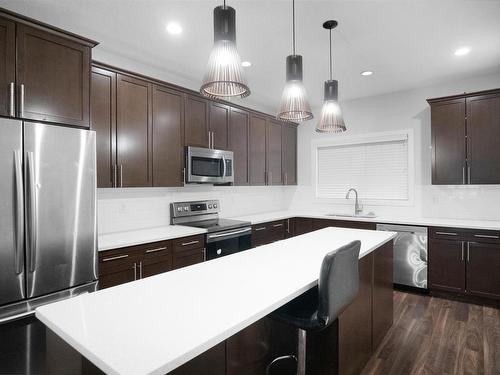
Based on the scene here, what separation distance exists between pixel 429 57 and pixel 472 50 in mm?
374

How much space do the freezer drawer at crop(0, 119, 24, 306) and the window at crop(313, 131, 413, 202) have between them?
4250 mm

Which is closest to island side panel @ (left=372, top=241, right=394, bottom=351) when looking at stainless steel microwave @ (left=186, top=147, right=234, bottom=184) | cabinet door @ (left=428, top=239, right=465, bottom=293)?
cabinet door @ (left=428, top=239, right=465, bottom=293)

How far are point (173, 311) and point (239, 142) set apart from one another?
325 centimetres

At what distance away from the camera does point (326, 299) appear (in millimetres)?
1391

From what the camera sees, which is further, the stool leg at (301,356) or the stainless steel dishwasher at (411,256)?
the stainless steel dishwasher at (411,256)

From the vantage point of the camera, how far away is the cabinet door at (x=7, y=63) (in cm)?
191

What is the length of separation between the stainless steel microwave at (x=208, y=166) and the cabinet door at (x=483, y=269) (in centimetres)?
295

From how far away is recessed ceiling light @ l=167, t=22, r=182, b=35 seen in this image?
2561 mm

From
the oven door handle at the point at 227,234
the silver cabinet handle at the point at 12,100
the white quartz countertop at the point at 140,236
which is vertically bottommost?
the oven door handle at the point at 227,234

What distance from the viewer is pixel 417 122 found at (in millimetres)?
4285

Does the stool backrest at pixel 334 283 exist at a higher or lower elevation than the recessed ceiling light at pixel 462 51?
lower

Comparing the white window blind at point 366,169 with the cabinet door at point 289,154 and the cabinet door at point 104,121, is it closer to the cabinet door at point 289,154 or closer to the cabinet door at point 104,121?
the cabinet door at point 289,154

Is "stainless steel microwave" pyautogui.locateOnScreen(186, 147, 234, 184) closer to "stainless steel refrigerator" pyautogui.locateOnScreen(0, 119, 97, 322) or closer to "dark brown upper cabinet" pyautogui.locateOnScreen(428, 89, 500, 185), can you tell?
"stainless steel refrigerator" pyautogui.locateOnScreen(0, 119, 97, 322)

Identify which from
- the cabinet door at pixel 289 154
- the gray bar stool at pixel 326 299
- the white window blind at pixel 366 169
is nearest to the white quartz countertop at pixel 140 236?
the gray bar stool at pixel 326 299
